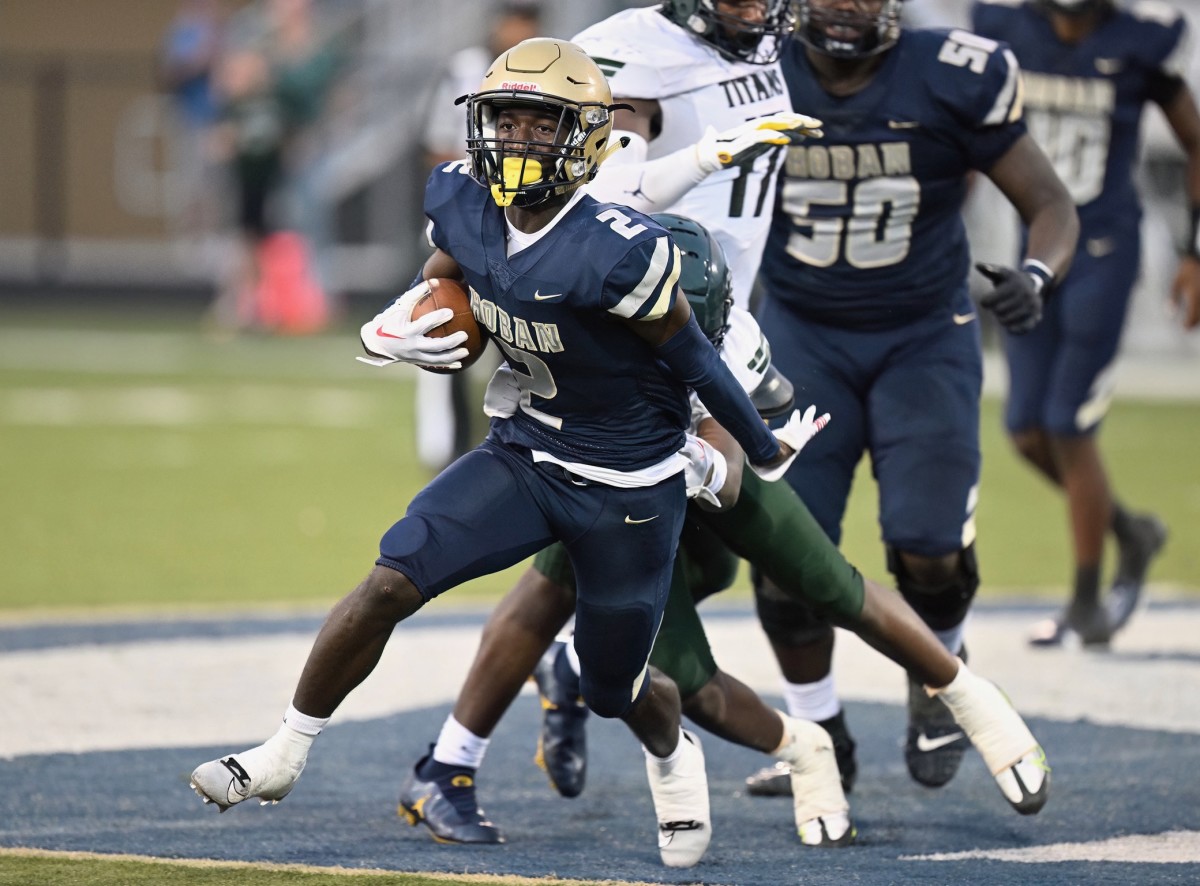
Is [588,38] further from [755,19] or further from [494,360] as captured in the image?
[494,360]

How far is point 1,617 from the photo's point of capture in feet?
21.4

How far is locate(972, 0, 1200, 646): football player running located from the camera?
20.6ft

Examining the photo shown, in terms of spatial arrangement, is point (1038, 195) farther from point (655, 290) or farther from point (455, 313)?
point (455, 313)

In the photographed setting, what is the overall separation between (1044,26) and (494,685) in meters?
3.31

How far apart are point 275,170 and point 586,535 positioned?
12133mm

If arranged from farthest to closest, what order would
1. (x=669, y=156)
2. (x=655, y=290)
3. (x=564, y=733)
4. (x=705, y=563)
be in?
(x=705, y=563), (x=564, y=733), (x=669, y=156), (x=655, y=290)

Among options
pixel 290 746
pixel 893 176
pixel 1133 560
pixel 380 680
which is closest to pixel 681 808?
pixel 290 746

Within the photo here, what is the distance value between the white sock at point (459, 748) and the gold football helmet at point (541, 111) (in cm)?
124

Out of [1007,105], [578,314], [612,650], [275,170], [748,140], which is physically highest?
[748,140]

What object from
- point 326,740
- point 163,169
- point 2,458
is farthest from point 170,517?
point 163,169

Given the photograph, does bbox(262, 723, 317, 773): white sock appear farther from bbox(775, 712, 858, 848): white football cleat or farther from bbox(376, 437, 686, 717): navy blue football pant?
bbox(775, 712, 858, 848): white football cleat

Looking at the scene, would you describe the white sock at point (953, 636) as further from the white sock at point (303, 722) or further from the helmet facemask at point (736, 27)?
the white sock at point (303, 722)

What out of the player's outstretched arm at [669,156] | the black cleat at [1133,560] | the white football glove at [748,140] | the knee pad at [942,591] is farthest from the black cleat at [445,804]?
the black cleat at [1133,560]

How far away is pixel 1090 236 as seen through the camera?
250 inches
